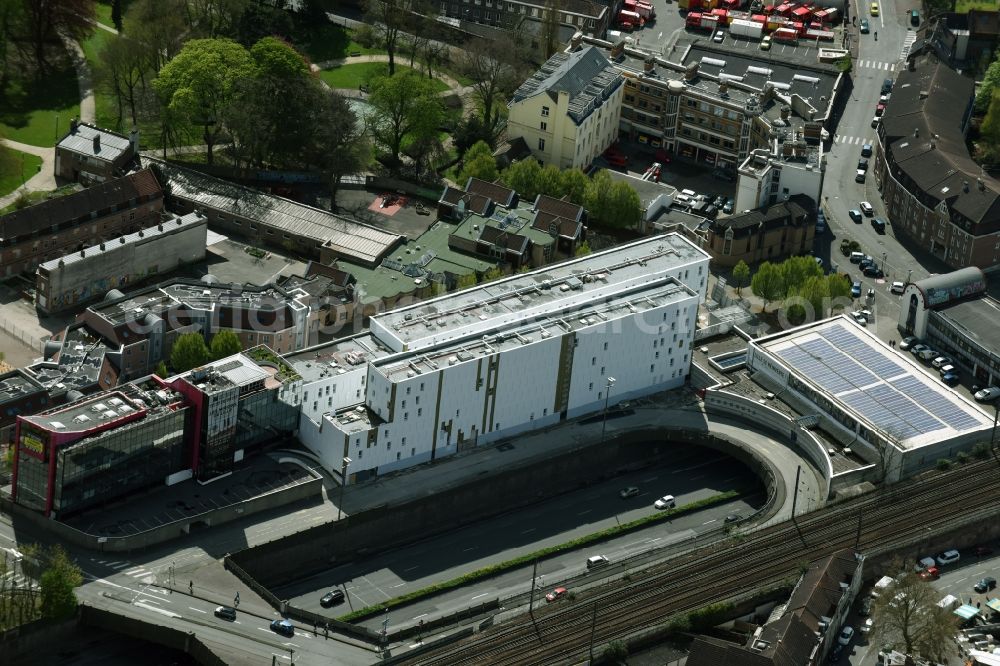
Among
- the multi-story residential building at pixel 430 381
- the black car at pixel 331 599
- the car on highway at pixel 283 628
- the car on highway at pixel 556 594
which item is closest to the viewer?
the car on highway at pixel 283 628

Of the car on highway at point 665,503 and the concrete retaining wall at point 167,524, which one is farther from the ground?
the car on highway at point 665,503

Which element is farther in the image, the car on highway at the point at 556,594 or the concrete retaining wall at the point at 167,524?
the car on highway at the point at 556,594

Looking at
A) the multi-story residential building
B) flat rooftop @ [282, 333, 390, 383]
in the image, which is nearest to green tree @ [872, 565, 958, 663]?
the multi-story residential building

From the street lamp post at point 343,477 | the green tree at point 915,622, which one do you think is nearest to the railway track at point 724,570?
the green tree at point 915,622

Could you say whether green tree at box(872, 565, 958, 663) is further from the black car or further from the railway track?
the black car

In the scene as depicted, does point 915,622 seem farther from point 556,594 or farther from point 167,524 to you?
point 167,524

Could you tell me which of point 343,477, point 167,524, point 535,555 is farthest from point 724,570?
point 167,524

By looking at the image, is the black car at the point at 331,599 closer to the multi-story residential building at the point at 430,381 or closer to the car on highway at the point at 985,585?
the multi-story residential building at the point at 430,381
